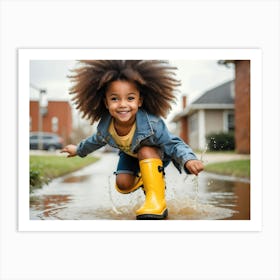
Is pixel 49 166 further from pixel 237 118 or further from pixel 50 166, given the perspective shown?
pixel 237 118

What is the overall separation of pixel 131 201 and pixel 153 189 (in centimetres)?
26

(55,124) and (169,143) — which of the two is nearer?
(169,143)

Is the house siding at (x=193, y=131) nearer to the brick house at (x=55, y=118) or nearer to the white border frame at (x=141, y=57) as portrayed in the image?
the white border frame at (x=141, y=57)

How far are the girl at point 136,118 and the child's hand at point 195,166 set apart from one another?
0.03 meters

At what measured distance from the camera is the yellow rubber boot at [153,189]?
3.59m

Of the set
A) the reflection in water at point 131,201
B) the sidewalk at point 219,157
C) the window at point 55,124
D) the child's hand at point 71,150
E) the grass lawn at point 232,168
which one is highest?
the window at point 55,124

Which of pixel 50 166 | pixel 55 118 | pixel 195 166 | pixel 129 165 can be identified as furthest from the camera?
pixel 50 166

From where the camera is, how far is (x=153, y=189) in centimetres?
359

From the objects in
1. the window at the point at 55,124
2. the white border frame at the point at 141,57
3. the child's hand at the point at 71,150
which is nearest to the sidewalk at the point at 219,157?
the white border frame at the point at 141,57

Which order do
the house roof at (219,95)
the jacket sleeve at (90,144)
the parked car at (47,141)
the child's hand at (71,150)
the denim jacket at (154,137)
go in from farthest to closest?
the house roof at (219,95) < the parked car at (47,141) < the child's hand at (71,150) < the jacket sleeve at (90,144) < the denim jacket at (154,137)

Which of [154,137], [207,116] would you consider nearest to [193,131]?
[207,116]

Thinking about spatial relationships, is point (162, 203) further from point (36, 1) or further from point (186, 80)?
point (36, 1)

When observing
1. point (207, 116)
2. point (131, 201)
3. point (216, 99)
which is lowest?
point (131, 201)
